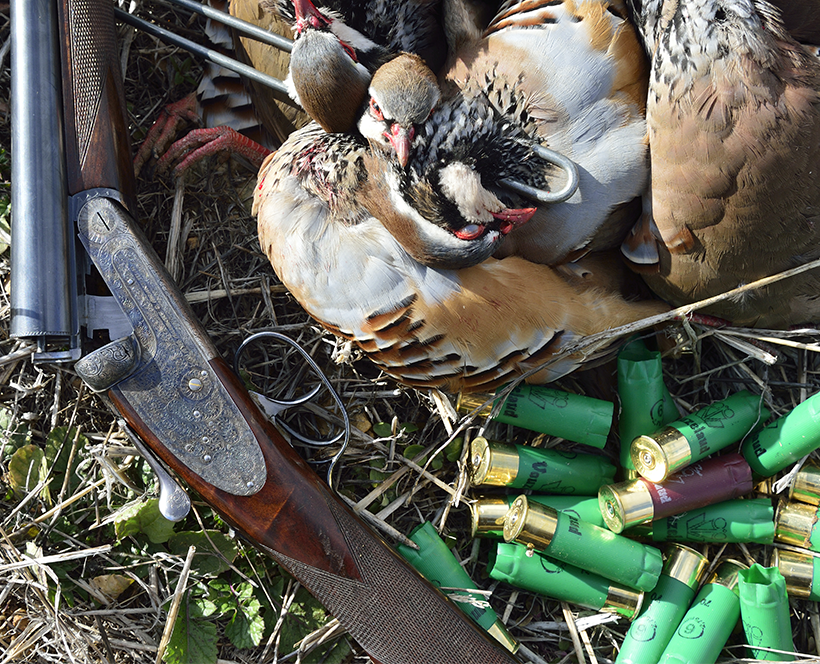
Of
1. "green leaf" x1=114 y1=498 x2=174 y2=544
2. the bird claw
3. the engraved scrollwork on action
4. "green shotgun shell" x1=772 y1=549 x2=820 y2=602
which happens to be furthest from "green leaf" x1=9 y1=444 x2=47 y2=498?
"green shotgun shell" x1=772 y1=549 x2=820 y2=602

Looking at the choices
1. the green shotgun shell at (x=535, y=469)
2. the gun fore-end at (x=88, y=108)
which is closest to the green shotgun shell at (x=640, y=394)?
the green shotgun shell at (x=535, y=469)

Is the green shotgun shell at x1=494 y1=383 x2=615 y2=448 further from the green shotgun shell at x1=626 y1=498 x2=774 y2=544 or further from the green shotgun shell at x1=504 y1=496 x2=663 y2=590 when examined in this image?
the green shotgun shell at x1=626 y1=498 x2=774 y2=544

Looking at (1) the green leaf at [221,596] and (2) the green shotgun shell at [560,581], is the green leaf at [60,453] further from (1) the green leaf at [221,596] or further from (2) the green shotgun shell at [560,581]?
(2) the green shotgun shell at [560,581]

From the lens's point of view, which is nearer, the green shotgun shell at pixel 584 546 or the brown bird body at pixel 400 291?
the brown bird body at pixel 400 291

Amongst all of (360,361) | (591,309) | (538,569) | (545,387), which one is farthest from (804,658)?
(360,361)

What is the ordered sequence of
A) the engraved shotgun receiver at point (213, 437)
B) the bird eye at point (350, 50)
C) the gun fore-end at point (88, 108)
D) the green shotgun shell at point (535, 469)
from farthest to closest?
the green shotgun shell at point (535, 469)
the gun fore-end at point (88, 108)
the engraved shotgun receiver at point (213, 437)
the bird eye at point (350, 50)

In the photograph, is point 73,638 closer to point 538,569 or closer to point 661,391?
point 538,569
